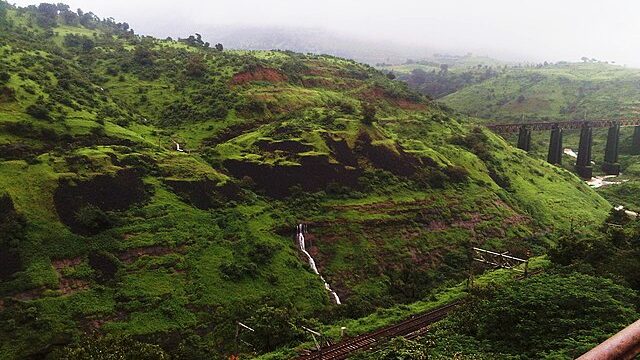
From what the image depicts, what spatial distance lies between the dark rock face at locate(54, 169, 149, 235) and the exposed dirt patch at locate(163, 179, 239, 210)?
4.32 m

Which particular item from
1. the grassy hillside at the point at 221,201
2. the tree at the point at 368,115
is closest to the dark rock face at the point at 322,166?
the grassy hillside at the point at 221,201

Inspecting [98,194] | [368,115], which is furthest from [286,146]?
[98,194]

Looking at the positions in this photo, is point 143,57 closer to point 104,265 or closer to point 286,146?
point 286,146

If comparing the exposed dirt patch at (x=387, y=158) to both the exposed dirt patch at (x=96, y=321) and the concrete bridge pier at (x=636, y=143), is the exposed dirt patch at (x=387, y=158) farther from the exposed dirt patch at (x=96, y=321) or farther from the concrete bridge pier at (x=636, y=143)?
the concrete bridge pier at (x=636, y=143)

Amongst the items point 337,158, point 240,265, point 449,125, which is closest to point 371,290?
point 240,265

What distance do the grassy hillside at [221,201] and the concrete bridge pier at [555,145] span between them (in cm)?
1580

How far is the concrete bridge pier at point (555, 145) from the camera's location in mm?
119875

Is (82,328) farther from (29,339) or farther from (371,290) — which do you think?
(371,290)

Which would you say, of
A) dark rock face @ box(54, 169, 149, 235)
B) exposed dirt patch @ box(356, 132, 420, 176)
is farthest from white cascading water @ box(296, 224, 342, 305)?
exposed dirt patch @ box(356, 132, 420, 176)

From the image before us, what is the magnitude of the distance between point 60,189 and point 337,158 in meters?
39.2

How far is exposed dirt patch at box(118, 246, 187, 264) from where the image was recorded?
53.1 meters

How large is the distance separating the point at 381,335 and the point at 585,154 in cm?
10215

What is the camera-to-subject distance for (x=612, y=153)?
135m

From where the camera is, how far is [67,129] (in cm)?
6956
